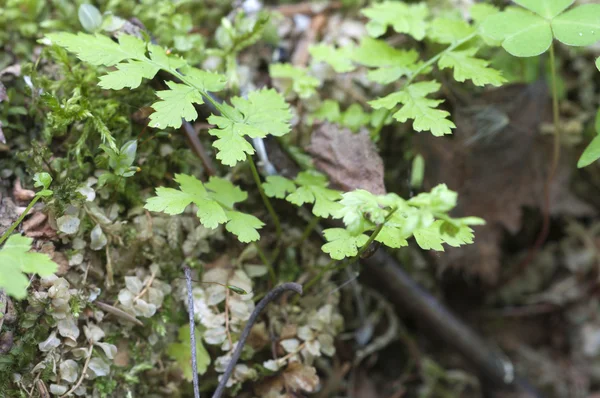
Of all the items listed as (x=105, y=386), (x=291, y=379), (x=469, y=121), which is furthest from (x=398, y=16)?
(x=105, y=386)

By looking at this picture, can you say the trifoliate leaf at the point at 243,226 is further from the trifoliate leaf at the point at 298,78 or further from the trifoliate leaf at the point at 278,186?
the trifoliate leaf at the point at 298,78

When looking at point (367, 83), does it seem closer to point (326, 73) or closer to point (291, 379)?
point (326, 73)

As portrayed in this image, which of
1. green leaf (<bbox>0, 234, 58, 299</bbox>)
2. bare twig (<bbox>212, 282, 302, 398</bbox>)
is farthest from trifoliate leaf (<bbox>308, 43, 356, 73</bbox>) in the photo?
green leaf (<bbox>0, 234, 58, 299</bbox>)

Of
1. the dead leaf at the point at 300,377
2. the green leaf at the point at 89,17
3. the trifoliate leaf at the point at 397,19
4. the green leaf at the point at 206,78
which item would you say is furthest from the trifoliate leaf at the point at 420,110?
the green leaf at the point at 89,17

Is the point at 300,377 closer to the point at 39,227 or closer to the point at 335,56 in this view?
the point at 39,227

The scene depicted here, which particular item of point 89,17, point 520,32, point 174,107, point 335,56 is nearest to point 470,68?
point 520,32
